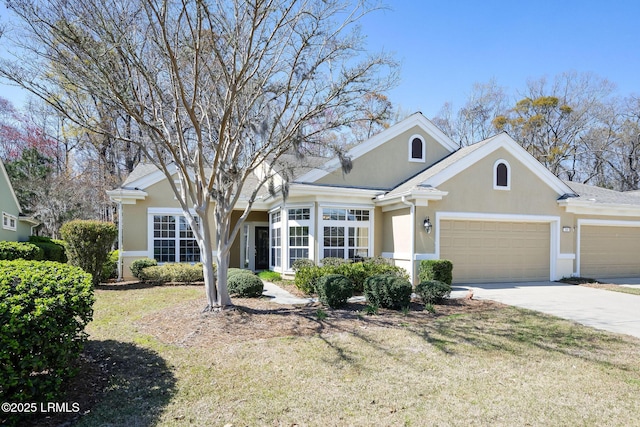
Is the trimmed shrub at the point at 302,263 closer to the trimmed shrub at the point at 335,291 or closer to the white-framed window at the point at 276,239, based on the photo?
the white-framed window at the point at 276,239

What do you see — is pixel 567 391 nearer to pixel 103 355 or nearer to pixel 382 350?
pixel 382 350

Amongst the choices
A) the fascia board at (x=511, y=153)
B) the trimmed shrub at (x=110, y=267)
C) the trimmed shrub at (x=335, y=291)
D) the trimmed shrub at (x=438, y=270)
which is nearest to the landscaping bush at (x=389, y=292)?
the trimmed shrub at (x=335, y=291)

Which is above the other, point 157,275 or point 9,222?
point 9,222

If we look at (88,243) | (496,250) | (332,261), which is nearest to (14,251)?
(88,243)

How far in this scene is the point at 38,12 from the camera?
6.13 m

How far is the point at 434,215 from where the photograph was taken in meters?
12.6

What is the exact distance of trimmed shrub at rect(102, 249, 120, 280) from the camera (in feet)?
42.9

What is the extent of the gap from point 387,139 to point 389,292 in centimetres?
826

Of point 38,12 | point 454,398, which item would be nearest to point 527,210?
point 454,398

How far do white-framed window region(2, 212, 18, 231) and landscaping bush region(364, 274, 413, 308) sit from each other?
16.2m

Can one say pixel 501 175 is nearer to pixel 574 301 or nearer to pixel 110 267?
pixel 574 301

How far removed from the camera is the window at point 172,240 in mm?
15250

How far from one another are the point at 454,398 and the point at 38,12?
27.3 ft

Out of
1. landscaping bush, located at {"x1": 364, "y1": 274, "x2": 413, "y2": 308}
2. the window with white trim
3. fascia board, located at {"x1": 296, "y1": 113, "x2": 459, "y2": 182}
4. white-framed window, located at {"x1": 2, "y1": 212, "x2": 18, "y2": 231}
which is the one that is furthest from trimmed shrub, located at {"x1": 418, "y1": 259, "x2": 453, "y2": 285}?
white-framed window, located at {"x1": 2, "y1": 212, "x2": 18, "y2": 231}
